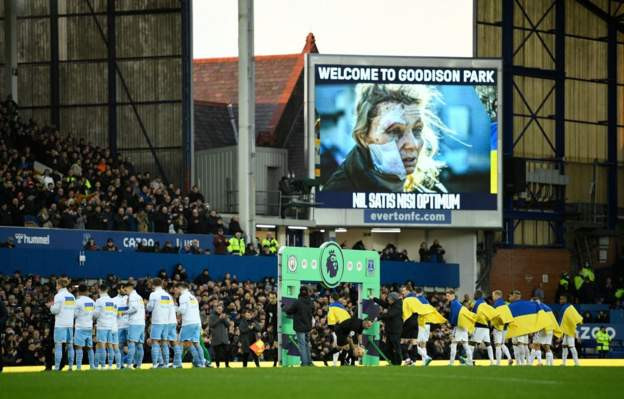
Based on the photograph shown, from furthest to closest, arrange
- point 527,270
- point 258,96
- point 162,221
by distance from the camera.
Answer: point 258,96, point 527,270, point 162,221

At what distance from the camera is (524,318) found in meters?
38.4

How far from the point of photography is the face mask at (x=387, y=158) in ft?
188

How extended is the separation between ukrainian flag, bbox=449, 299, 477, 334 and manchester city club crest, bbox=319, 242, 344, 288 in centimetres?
315

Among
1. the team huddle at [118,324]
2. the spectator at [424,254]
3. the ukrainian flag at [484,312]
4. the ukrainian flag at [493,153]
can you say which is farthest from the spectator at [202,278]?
the ukrainian flag at [493,153]

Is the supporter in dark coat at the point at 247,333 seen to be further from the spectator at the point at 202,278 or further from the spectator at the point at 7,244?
the spectator at the point at 7,244

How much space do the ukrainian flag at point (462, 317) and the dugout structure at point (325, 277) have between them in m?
2.09

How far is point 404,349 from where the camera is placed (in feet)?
153

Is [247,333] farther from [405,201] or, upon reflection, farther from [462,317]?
[405,201]

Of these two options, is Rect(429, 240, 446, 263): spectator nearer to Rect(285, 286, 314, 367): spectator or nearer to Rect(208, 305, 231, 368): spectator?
Rect(208, 305, 231, 368): spectator

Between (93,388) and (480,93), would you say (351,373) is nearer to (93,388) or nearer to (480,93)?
(93,388)

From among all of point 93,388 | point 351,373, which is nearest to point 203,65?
point 351,373

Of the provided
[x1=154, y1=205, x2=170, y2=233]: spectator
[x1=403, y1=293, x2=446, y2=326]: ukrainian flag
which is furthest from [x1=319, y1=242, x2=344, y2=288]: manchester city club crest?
[x1=154, y1=205, x2=170, y2=233]: spectator

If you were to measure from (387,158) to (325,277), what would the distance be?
20.1m

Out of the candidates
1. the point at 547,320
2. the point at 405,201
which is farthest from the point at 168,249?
the point at 405,201
